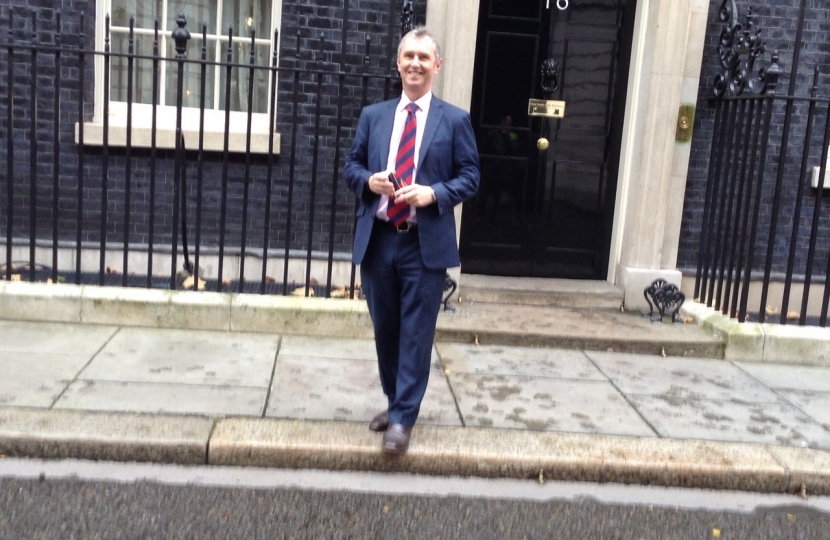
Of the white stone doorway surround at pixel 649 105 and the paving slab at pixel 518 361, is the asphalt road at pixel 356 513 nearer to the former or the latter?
the paving slab at pixel 518 361

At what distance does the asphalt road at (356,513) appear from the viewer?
3.35 m

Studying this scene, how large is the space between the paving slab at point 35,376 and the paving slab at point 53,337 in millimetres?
107

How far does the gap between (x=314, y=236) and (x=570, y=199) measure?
2213mm

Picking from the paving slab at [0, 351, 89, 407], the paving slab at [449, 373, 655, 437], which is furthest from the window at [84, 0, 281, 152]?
the paving slab at [449, 373, 655, 437]

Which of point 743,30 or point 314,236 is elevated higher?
point 743,30

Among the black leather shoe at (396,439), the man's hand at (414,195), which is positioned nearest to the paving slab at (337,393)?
the black leather shoe at (396,439)

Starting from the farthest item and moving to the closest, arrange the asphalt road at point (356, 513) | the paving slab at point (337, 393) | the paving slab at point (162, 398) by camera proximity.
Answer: the paving slab at point (337, 393), the paving slab at point (162, 398), the asphalt road at point (356, 513)

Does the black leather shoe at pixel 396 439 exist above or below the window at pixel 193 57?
below

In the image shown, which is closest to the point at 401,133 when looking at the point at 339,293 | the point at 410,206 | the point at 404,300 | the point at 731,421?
the point at 410,206

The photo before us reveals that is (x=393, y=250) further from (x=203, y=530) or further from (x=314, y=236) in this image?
(x=314, y=236)

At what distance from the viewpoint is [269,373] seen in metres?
5.03

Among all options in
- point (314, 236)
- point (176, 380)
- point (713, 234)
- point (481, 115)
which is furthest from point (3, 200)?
point (713, 234)

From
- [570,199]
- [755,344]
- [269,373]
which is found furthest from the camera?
[570,199]

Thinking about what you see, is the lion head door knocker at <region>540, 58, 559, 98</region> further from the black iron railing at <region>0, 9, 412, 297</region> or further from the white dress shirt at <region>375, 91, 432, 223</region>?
the white dress shirt at <region>375, 91, 432, 223</region>
